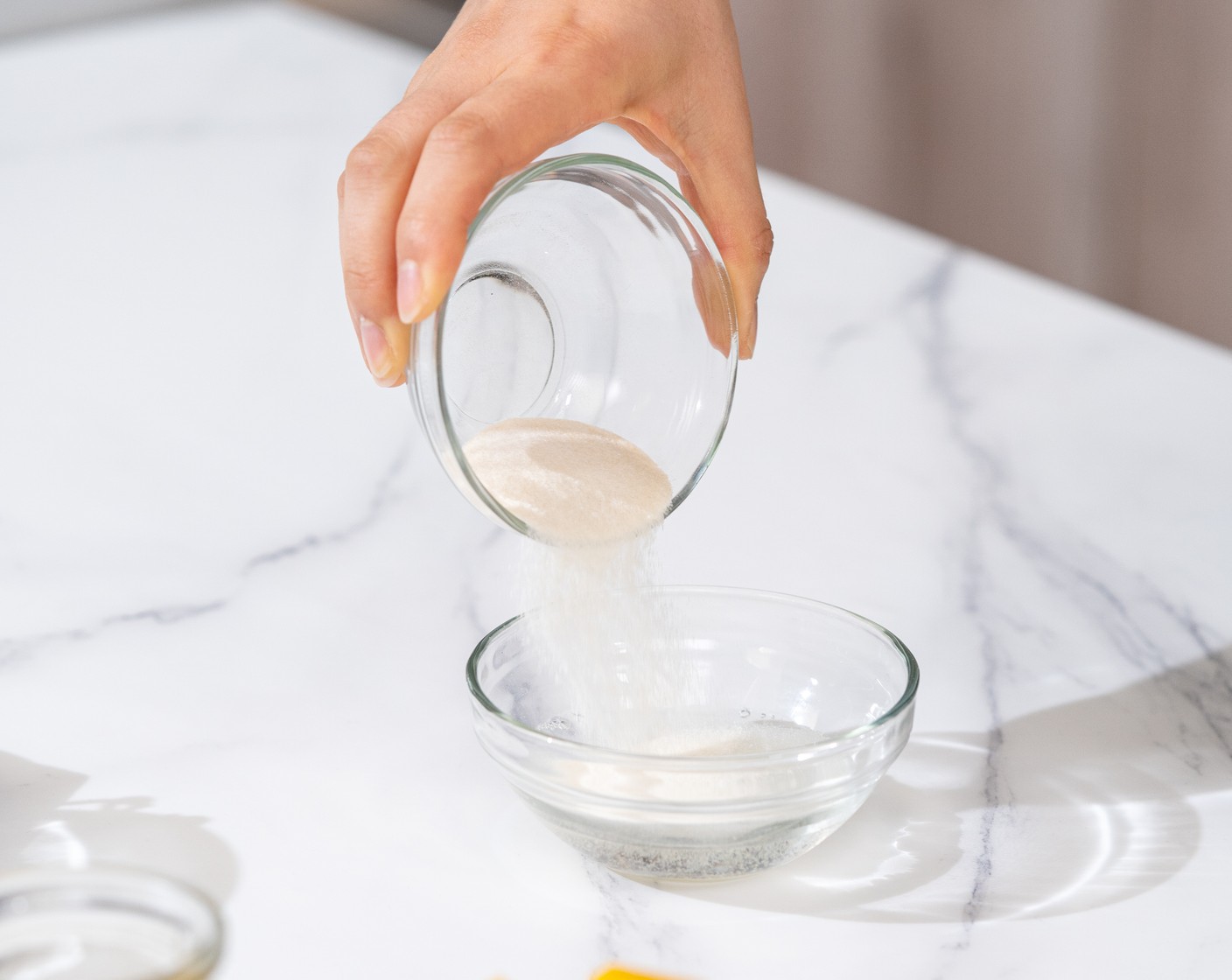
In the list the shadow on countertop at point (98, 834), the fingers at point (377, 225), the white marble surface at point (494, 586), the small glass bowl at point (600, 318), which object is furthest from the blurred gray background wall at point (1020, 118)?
the shadow on countertop at point (98, 834)

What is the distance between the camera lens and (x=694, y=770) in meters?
0.62

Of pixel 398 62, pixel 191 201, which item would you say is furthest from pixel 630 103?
pixel 398 62

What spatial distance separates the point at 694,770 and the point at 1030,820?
0.22 m

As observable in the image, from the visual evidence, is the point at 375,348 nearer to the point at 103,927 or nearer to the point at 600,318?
the point at 600,318

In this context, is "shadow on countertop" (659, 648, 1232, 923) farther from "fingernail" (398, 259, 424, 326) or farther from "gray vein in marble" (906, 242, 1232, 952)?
"fingernail" (398, 259, 424, 326)

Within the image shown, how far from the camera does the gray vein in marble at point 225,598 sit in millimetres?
900

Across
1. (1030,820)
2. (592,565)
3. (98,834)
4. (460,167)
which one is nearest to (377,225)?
(460,167)

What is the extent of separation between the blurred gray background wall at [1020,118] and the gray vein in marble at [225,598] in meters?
1.25

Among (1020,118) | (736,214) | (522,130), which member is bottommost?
(1020,118)

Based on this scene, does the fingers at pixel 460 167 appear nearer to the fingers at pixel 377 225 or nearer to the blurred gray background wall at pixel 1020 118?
the fingers at pixel 377 225

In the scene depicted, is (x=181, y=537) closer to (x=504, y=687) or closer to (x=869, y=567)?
(x=504, y=687)

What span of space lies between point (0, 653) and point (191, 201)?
0.85 m

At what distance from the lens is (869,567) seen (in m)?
1.02

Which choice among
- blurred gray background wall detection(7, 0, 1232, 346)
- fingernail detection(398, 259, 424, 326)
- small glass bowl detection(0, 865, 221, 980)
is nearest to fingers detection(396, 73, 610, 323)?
fingernail detection(398, 259, 424, 326)
